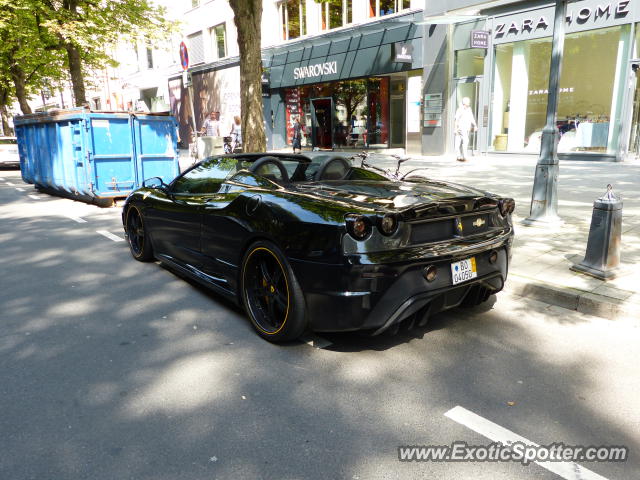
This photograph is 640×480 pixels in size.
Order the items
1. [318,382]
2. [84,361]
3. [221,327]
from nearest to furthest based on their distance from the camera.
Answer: [318,382]
[84,361]
[221,327]

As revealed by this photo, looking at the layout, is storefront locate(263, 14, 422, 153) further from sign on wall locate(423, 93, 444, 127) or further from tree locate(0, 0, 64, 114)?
tree locate(0, 0, 64, 114)

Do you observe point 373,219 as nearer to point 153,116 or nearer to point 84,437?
point 84,437

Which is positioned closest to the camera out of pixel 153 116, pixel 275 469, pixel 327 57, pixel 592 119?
pixel 275 469

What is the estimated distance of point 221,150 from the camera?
61.1ft

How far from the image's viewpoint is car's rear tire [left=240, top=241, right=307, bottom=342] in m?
3.54

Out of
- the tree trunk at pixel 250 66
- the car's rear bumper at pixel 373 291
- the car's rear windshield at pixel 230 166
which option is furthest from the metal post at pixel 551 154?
the tree trunk at pixel 250 66

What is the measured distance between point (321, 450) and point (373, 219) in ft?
4.67

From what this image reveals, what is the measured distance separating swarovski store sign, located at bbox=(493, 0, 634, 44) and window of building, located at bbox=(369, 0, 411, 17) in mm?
4163

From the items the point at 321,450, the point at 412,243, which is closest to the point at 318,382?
the point at 321,450

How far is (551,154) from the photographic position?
23.2ft

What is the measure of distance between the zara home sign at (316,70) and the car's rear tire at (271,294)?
63.7ft

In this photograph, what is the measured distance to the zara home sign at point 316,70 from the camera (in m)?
22.1

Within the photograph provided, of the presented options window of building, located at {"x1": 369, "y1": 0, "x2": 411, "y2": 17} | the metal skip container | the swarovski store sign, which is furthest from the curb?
window of building, located at {"x1": 369, "y1": 0, "x2": 411, "y2": 17}

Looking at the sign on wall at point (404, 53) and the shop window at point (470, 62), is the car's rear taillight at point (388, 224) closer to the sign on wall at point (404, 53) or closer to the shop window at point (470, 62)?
the shop window at point (470, 62)
